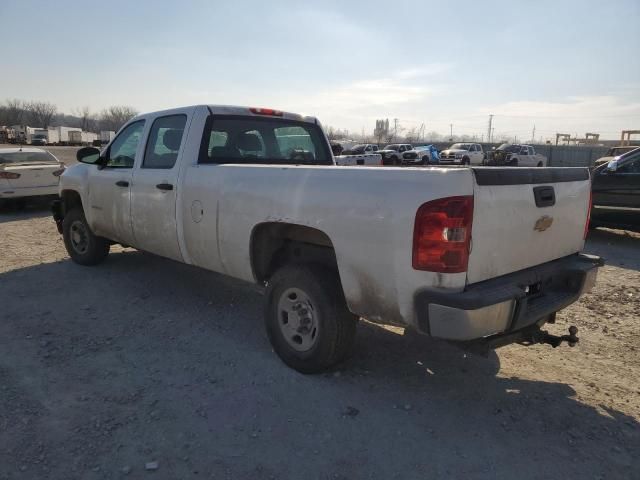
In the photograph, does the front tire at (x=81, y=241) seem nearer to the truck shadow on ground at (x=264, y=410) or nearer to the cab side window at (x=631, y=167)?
the truck shadow on ground at (x=264, y=410)

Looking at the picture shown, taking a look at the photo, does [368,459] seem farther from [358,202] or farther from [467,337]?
[358,202]

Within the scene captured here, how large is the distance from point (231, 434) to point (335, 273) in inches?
49.3

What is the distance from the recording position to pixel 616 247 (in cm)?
812

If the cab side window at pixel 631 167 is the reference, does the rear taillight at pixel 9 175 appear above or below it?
below

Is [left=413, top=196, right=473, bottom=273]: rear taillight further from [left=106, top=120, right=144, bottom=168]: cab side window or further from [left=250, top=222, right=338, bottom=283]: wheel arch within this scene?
[left=106, top=120, right=144, bottom=168]: cab side window

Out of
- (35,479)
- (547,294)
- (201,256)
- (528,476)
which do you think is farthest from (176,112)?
(528,476)

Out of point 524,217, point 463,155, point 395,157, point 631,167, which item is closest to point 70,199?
point 524,217

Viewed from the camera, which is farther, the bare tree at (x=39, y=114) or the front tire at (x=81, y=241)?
the bare tree at (x=39, y=114)

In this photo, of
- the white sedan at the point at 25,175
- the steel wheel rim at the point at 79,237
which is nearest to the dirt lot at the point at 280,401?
the steel wheel rim at the point at 79,237

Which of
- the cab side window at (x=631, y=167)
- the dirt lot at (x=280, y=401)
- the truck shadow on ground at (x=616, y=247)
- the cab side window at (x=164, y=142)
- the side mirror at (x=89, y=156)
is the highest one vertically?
the cab side window at (x=164, y=142)

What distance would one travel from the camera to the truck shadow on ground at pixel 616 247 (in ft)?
23.1

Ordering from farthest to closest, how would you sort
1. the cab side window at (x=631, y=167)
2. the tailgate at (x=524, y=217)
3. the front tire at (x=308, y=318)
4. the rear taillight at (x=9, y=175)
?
the rear taillight at (x=9, y=175)
the cab side window at (x=631, y=167)
the front tire at (x=308, y=318)
the tailgate at (x=524, y=217)

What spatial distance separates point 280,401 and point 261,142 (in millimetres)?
2619

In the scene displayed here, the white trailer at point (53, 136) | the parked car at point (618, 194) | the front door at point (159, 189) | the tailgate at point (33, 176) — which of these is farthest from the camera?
the white trailer at point (53, 136)
